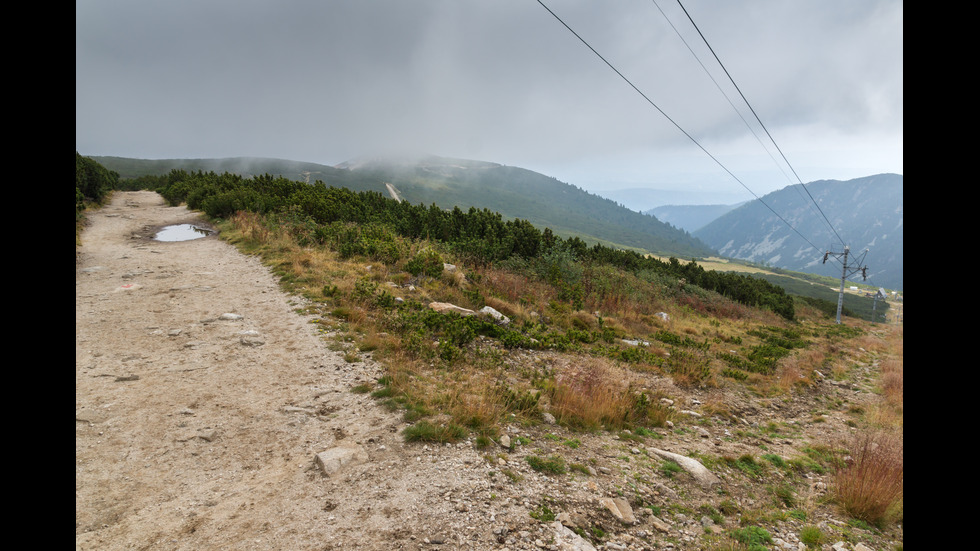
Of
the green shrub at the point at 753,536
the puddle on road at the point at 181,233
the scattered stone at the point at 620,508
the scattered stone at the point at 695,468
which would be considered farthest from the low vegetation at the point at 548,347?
the puddle on road at the point at 181,233

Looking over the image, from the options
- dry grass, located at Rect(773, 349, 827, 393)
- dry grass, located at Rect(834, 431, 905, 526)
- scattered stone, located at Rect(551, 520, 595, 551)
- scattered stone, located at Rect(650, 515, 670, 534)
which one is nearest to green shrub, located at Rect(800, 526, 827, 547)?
dry grass, located at Rect(834, 431, 905, 526)

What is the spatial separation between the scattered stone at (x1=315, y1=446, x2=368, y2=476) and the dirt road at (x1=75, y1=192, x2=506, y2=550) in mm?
49

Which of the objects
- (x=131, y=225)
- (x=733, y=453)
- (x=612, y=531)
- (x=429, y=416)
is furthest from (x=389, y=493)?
(x=131, y=225)

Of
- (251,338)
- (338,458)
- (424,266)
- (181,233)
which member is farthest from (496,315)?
(181,233)

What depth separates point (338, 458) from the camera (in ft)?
13.4

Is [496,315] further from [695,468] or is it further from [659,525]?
[659,525]

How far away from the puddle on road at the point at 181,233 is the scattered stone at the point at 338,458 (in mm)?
16692

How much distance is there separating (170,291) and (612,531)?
1112cm

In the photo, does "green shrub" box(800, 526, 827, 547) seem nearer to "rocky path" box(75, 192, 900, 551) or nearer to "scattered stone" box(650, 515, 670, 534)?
"rocky path" box(75, 192, 900, 551)

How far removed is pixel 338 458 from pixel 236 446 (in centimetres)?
130

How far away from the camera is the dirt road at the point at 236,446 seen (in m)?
3.20

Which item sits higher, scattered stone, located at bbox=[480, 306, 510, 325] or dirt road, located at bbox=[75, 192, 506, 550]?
scattered stone, located at bbox=[480, 306, 510, 325]

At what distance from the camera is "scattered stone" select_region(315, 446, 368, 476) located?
3.96 m
